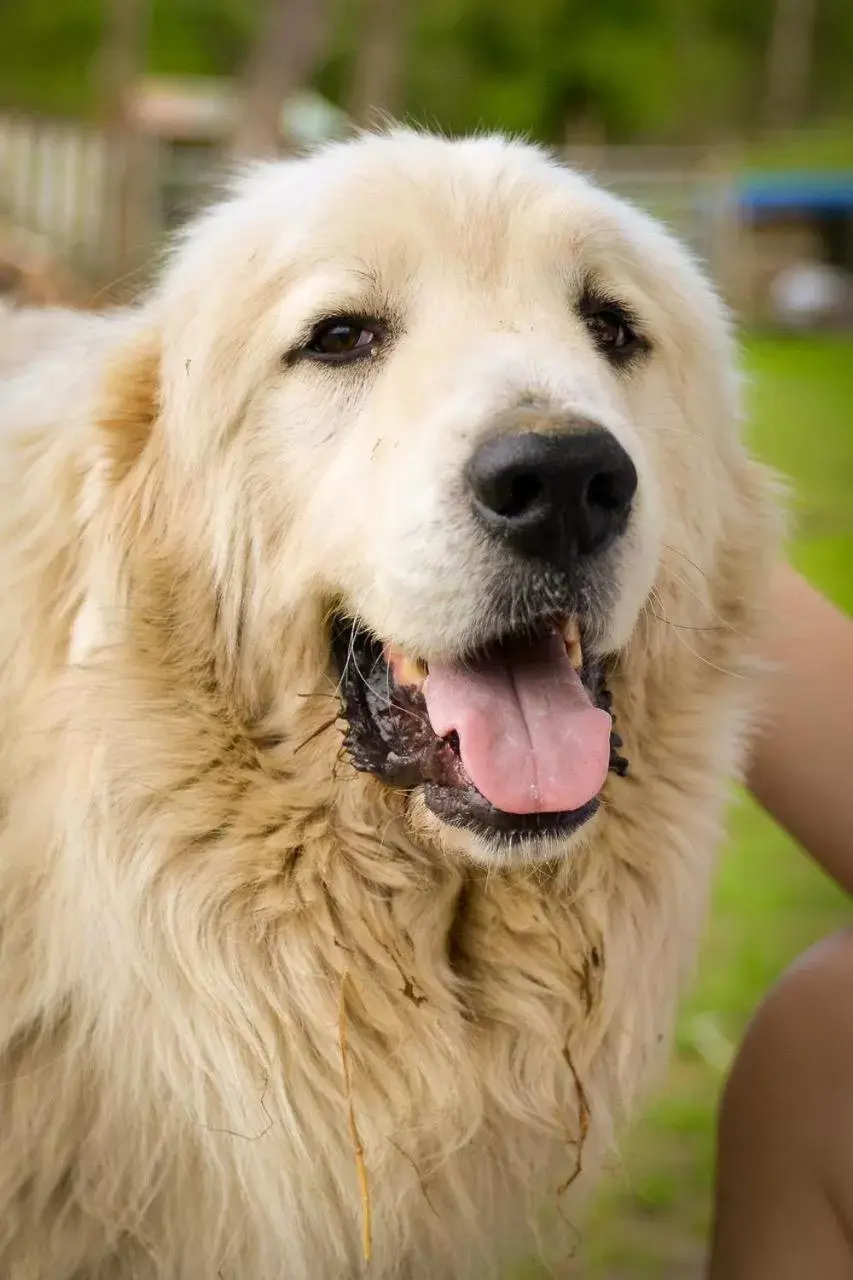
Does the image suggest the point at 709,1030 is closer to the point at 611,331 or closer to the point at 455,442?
the point at 611,331

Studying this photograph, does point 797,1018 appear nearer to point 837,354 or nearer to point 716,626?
point 716,626

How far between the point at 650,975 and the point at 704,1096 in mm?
1370

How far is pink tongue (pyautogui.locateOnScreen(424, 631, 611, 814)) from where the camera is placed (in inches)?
70.7

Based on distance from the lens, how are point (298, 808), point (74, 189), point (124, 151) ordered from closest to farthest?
point (298, 808)
point (124, 151)
point (74, 189)

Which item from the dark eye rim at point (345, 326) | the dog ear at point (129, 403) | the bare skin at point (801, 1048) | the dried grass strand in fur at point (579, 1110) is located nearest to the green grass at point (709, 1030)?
the bare skin at point (801, 1048)

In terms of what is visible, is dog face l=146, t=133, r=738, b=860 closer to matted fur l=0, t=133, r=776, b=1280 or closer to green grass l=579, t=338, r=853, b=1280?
matted fur l=0, t=133, r=776, b=1280

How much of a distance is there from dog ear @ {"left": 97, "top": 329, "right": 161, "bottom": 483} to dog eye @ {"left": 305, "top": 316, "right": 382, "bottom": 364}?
12.3 inches

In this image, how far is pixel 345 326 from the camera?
203 cm

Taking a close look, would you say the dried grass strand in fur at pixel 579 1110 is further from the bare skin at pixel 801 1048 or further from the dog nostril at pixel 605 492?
the dog nostril at pixel 605 492

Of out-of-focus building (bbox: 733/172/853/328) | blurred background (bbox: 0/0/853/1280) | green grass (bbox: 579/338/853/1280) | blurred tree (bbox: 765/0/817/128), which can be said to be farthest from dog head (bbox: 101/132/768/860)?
blurred tree (bbox: 765/0/817/128)

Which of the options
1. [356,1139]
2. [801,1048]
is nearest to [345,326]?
[356,1139]

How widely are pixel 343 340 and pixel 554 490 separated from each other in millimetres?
570

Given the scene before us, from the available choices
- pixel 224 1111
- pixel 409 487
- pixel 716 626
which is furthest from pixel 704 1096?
pixel 409 487

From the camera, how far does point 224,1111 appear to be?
1905mm
